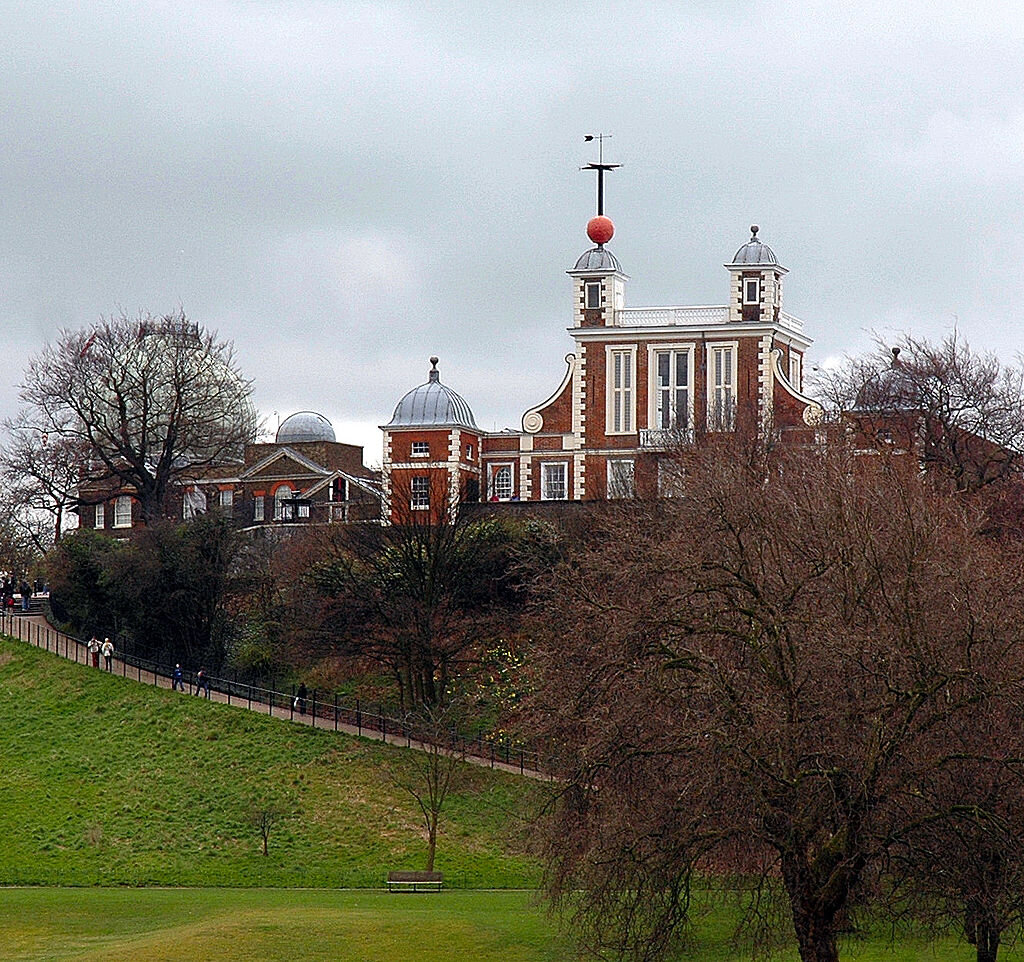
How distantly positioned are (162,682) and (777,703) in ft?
130

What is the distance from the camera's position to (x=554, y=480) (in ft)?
245

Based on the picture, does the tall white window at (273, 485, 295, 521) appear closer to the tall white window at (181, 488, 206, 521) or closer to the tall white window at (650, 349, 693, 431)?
the tall white window at (181, 488, 206, 521)

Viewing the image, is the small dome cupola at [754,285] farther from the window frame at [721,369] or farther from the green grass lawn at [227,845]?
the green grass lawn at [227,845]

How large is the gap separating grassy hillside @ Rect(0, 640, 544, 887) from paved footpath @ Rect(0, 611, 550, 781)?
0.67 m

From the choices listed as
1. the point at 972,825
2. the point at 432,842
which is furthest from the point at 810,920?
the point at 432,842

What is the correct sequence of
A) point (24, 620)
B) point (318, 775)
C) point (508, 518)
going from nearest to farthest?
1. point (318, 775)
2. point (508, 518)
3. point (24, 620)

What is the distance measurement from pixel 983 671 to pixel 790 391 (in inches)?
1903

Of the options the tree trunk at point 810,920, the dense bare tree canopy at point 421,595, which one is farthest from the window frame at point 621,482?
the tree trunk at point 810,920

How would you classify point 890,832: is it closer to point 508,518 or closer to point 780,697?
point 780,697

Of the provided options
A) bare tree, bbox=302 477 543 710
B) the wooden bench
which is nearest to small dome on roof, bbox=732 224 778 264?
bare tree, bbox=302 477 543 710

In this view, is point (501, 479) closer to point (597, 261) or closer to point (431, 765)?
point (597, 261)

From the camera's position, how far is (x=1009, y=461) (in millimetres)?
53438

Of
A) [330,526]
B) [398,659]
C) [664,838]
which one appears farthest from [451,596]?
[664,838]

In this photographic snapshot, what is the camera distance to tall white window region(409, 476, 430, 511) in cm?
6488
